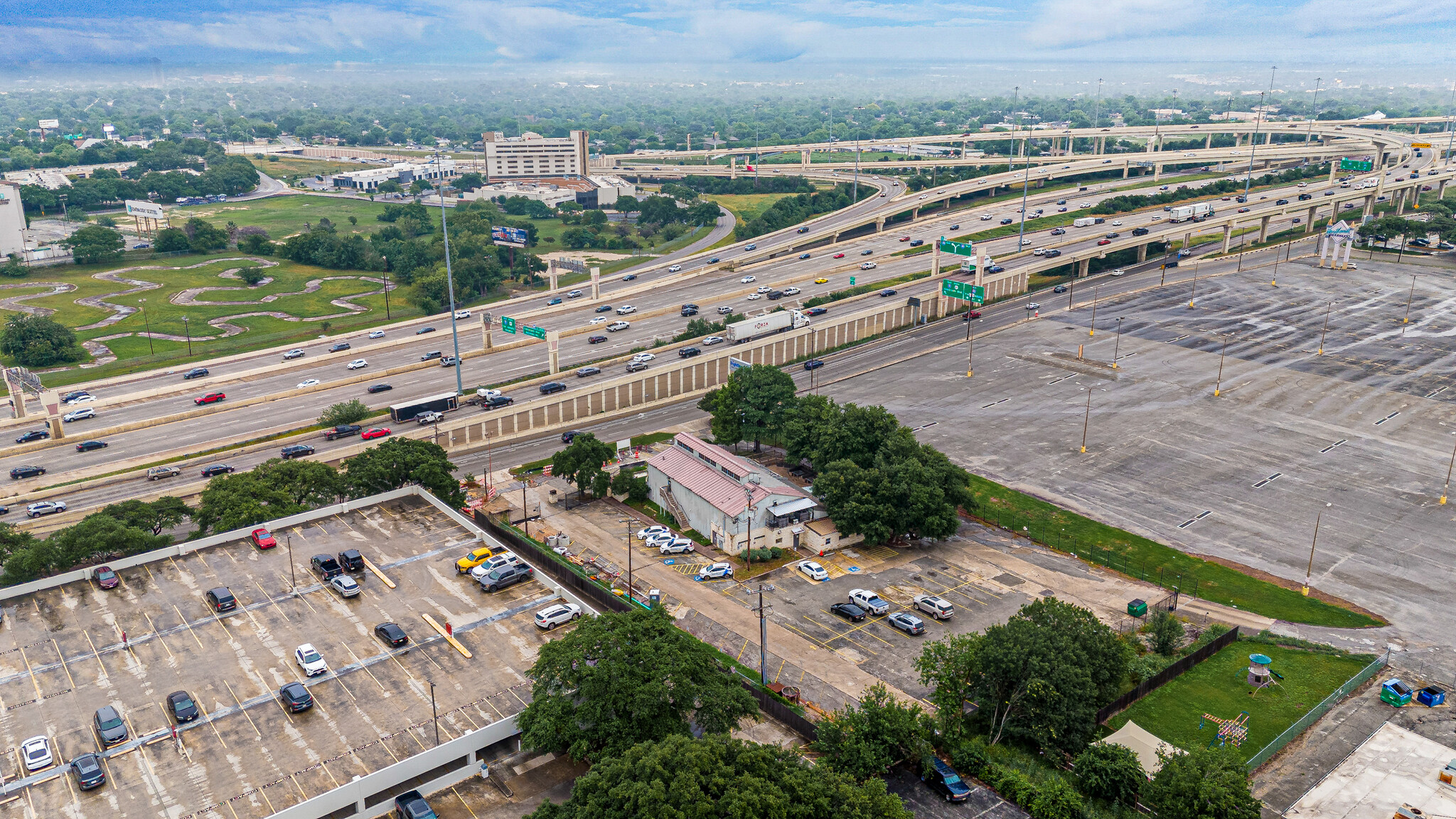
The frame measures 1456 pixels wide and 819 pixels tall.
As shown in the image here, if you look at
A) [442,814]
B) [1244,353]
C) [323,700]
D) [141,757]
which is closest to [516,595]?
[323,700]

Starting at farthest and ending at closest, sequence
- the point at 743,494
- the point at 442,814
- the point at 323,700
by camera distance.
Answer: the point at 743,494 → the point at 323,700 → the point at 442,814

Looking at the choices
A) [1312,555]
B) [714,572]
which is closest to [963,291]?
[1312,555]

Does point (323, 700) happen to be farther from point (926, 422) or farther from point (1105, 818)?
point (926, 422)

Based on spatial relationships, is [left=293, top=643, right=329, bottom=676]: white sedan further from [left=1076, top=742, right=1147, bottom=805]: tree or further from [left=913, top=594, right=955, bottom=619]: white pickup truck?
[left=1076, top=742, right=1147, bottom=805]: tree

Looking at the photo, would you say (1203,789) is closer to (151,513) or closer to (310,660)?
(310,660)

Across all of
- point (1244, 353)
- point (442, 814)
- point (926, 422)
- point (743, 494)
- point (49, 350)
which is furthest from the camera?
point (49, 350)

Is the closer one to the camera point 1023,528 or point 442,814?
point 442,814
